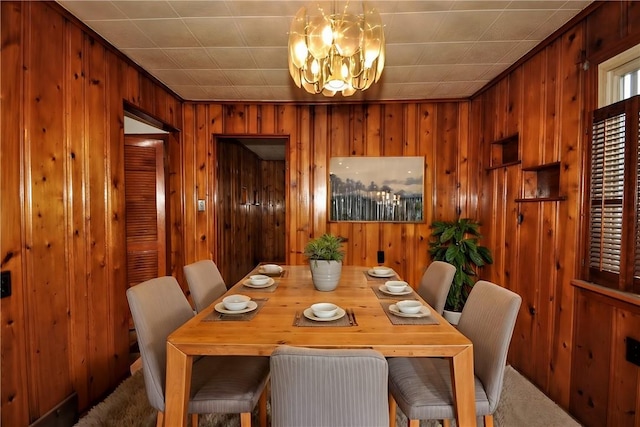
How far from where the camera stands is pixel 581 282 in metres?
1.94

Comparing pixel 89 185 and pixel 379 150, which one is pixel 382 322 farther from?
pixel 379 150

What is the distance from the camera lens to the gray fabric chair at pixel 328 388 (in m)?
0.92

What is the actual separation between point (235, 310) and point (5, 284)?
46.4 inches

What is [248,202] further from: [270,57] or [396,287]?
[396,287]

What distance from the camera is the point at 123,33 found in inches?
85.2

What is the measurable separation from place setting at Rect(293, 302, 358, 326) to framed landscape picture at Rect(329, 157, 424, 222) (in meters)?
2.14

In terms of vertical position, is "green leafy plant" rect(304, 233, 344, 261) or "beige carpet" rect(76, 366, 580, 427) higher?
"green leafy plant" rect(304, 233, 344, 261)

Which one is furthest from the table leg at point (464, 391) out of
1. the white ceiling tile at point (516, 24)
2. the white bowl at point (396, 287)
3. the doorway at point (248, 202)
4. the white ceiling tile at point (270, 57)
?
the doorway at point (248, 202)

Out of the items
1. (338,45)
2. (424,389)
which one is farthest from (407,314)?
(338,45)

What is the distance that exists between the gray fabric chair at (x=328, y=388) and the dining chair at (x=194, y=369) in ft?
1.68

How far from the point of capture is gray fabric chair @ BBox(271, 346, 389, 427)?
0.92 m

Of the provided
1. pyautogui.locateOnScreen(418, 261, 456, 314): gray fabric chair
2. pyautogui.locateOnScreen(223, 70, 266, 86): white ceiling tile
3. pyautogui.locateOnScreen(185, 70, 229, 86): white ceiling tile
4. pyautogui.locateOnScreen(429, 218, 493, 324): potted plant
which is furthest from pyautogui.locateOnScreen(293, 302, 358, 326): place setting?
pyautogui.locateOnScreen(185, 70, 229, 86): white ceiling tile

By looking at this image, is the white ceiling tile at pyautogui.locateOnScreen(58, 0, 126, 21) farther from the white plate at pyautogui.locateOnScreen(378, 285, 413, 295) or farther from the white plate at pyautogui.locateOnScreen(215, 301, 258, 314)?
the white plate at pyautogui.locateOnScreen(378, 285, 413, 295)

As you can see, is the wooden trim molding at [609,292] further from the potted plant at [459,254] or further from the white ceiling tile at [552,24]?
the white ceiling tile at [552,24]
